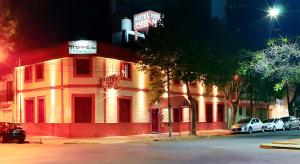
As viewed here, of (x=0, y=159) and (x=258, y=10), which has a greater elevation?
(x=258, y=10)

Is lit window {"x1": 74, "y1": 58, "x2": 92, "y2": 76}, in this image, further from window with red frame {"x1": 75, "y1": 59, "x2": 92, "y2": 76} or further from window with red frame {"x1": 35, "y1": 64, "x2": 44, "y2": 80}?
window with red frame {"x1": 35, "y1": 64, "x2": 44, "y2": 80}

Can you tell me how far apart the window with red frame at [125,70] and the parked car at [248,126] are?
37.2ft

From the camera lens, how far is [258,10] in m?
46.4

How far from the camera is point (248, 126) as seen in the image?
43062mm

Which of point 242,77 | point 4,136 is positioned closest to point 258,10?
point 242,77

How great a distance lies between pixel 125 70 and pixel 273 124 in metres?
18.7

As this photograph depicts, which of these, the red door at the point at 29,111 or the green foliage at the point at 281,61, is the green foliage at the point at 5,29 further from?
the red door at the point at 29,111

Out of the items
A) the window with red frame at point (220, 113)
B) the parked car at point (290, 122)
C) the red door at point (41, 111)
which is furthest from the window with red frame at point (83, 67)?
the parked car at point (290, 122)

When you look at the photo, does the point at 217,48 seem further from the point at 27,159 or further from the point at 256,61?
the point at 27,159

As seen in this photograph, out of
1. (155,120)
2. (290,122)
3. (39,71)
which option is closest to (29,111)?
(39,71)

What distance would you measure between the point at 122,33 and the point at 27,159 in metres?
32.0

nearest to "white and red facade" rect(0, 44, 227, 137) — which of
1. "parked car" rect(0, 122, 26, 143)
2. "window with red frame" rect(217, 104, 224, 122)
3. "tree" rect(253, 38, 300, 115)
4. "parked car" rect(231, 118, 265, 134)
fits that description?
"parked car" rect(0, 122, 26, 143)

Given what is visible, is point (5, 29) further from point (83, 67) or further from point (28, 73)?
point (28, 73)

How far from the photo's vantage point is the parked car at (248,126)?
42.3 metres
